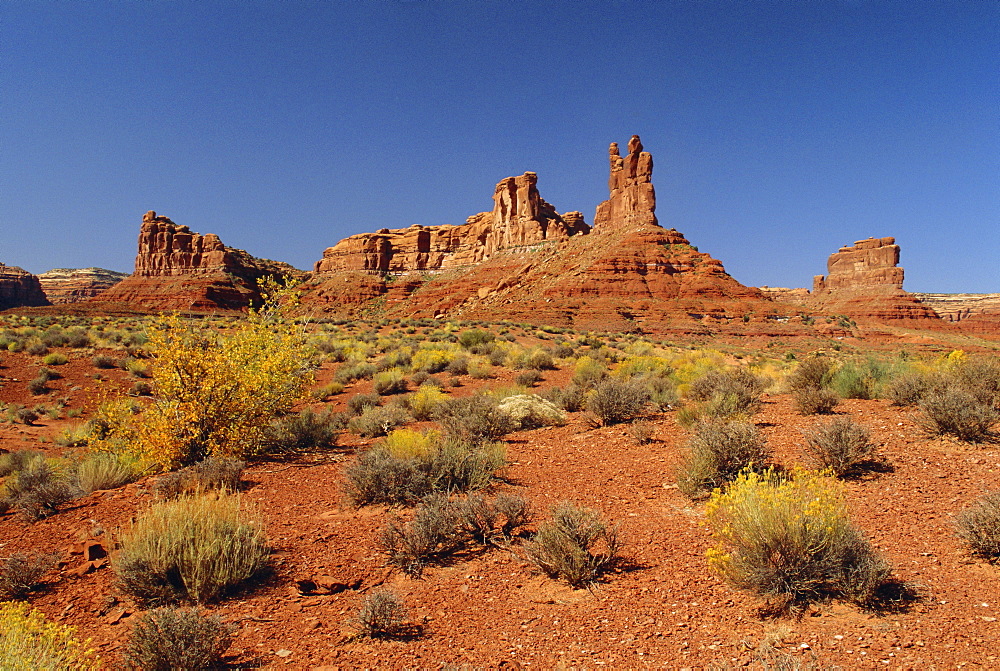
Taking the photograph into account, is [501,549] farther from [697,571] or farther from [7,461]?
[7,461]

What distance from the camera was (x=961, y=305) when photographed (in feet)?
407

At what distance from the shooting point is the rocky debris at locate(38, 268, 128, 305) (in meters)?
122

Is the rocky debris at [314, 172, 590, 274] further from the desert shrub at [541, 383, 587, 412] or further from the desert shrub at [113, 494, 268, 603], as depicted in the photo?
the desert shrub at [113, 494, 268, 603]

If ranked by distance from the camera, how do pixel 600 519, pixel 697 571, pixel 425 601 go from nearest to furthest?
Answer: pixel 425 601
pixel 697 571
pixel 600 519

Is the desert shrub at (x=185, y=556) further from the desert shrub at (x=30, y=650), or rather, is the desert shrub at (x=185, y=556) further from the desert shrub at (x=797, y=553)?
the desert shrub at (x=797, y=553)

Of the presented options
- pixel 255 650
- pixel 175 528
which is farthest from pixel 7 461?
pixel 255 650

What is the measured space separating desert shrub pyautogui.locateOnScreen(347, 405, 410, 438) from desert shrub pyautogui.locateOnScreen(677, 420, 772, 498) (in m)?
5.48

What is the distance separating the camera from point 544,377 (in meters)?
15.4

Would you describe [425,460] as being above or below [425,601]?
above

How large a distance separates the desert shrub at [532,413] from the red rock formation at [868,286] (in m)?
88.4

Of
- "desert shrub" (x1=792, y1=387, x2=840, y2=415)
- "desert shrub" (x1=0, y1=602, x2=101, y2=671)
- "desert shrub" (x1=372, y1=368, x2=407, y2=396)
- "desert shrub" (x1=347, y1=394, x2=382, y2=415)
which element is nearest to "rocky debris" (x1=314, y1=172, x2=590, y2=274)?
"desert shrub" (x1=372, y1=368, x2=407, y2=396)

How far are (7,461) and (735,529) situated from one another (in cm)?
1098

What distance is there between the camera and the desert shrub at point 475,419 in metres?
8.13

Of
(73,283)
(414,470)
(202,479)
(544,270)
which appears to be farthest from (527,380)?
(73,283)
